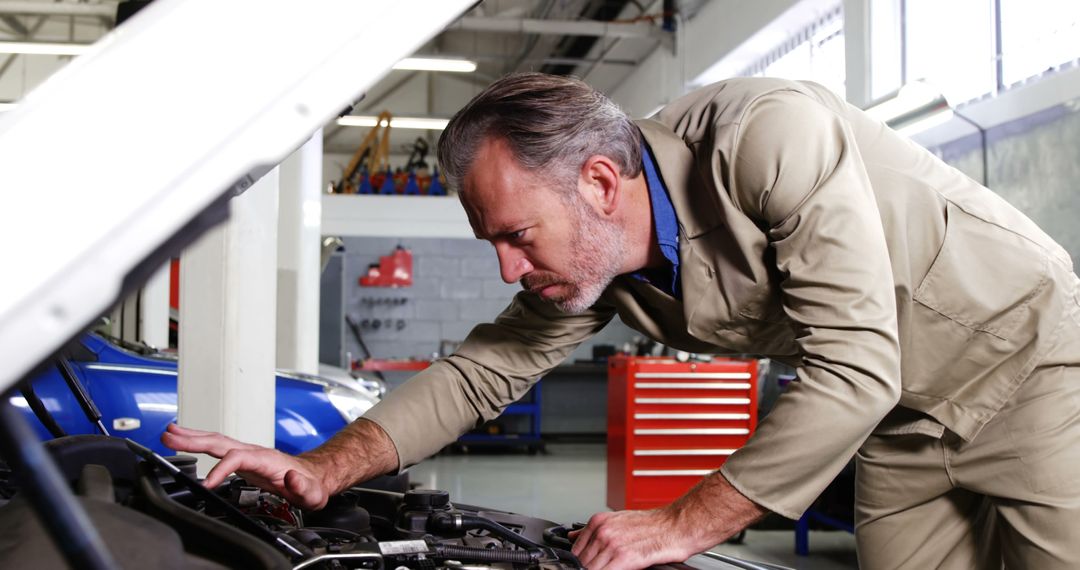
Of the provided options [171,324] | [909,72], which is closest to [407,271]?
[171,324]

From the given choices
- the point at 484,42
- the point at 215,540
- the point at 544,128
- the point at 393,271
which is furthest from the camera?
the point at 484,42

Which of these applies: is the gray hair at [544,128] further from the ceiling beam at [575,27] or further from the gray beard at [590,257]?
the ceiling beam at [575,27]

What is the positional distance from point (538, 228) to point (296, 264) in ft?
13.6

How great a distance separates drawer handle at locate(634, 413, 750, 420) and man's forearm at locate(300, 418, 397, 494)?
3.58 metres

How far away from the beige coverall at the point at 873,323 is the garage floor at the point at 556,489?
2.79 m

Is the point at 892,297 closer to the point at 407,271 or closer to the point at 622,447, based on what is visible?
the point at 622,447

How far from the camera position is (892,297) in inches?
44.8

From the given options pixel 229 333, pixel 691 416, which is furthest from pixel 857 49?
pixel 229 333

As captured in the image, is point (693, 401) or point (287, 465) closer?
point (287, 465)

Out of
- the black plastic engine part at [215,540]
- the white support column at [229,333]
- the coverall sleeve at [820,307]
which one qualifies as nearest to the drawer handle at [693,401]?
the white support column at [229,333]

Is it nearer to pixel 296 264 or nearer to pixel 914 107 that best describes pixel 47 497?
pixel 914 107

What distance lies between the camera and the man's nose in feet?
4.30

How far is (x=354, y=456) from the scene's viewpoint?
1.47 meters

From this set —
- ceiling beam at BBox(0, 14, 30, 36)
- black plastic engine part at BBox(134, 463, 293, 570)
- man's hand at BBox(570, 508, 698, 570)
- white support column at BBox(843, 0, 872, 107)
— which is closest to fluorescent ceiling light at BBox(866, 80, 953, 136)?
white support column at BBox(843, 0, 872, 107)
